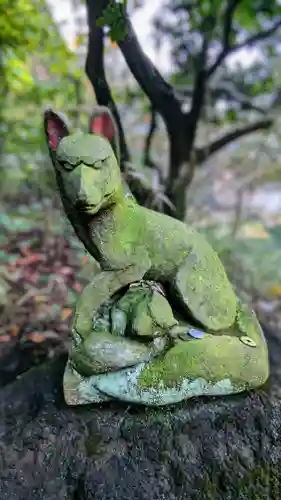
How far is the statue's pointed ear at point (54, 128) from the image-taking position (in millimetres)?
1381

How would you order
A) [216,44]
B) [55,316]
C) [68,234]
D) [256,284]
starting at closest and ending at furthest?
[55,316]
[216,44]
[68,234]
[256,284]

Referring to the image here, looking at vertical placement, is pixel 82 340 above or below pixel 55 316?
above

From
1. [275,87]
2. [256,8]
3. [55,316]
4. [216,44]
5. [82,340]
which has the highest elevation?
[256,8]

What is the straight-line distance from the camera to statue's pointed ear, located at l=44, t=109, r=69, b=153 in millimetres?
1381

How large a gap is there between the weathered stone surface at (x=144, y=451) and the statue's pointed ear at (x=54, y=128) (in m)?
0.81

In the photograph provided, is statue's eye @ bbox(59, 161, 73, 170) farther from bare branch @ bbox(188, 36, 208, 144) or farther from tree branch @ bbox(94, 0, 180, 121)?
bare branch @ bbox(188, 36, 208, 144)

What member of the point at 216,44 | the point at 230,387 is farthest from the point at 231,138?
the point at 230,387

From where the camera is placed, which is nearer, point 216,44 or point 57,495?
point 57,495

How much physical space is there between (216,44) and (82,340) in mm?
2192

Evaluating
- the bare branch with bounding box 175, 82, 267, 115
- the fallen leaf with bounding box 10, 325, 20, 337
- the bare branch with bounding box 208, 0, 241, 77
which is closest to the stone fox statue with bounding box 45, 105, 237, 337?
the fallen leaf with bounding box 10, 325, 20, 337

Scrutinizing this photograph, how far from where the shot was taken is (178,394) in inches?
56.8

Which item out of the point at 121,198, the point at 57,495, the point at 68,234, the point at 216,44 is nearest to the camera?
the point at 57,495

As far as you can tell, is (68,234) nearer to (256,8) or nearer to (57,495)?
(256,8)

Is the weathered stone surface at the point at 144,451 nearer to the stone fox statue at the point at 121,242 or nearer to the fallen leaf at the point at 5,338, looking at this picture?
the stone fox statue at the point at 121,242
